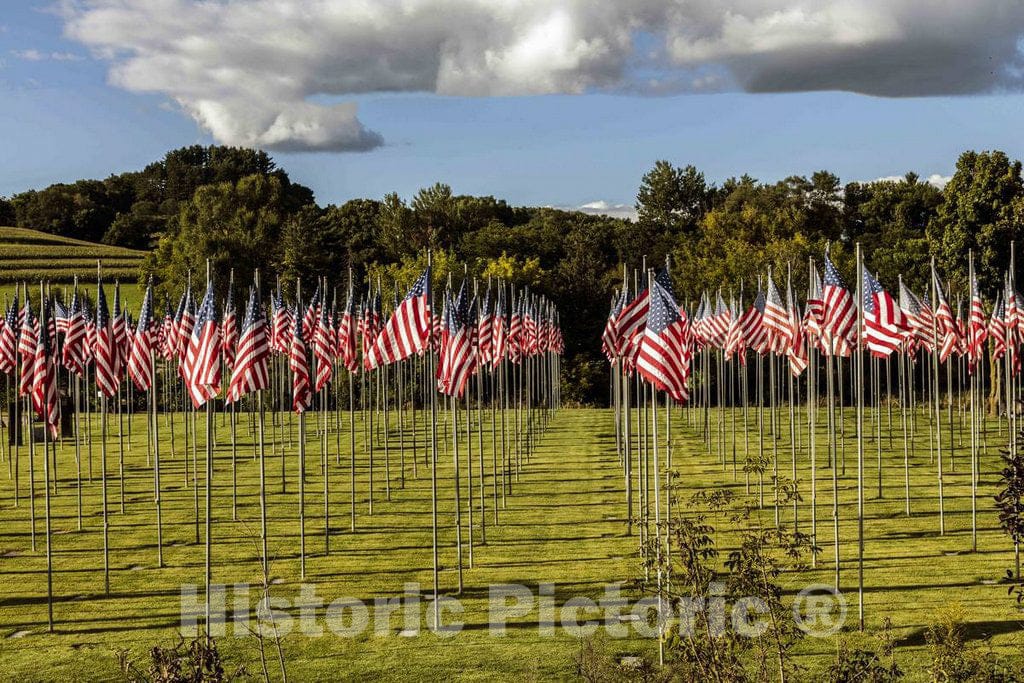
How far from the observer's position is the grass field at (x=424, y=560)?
16.1 m

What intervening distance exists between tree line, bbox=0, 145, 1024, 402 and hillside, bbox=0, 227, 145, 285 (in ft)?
19.6

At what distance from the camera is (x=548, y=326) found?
164ft

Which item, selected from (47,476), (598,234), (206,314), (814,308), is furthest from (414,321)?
(598,234)

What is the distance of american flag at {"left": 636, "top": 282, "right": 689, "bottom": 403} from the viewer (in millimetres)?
17188

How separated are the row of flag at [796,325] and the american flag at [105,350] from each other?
1115 centimetres

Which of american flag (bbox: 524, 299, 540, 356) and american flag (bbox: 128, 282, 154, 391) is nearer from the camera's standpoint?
american flag (bbox: 128, 282, 154, 391)

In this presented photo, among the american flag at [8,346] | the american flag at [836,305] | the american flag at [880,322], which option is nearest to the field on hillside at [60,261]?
the american flag at [8,346]

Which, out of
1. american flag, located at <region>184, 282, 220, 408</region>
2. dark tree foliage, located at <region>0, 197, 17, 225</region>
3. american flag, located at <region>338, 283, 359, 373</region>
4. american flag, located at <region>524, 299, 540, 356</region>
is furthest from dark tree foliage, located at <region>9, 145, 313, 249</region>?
american flag, located at <region>184, 282, 220, 408</region>

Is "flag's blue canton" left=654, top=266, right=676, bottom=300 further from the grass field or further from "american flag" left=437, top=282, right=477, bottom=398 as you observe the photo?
the grass field

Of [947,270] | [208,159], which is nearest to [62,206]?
[208,159]

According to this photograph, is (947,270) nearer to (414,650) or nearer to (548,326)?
(548,326)

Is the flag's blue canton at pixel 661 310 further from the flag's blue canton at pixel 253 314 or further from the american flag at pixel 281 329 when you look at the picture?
the american flag at pixel 281 329

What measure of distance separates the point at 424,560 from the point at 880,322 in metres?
10.3

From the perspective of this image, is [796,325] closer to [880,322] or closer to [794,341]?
[794,341]
